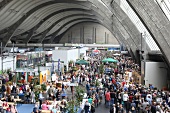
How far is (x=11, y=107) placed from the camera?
50.5 feet

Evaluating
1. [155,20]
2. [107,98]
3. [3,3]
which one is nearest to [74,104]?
[107,98]

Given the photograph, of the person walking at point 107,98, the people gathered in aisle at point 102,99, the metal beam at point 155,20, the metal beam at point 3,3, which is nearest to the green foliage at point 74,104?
the people gathered in aisle at point 102,99

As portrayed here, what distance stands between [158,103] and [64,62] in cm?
1779

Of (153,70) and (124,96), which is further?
(153,70)

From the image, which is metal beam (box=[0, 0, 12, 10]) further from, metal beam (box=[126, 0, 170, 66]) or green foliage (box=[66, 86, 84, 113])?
metal beam (box=[126, 0, 170, 66])

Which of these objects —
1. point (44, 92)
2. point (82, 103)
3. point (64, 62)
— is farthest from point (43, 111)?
point (64, 62)

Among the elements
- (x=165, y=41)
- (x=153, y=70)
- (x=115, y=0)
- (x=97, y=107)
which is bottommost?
(x=97, y=107)

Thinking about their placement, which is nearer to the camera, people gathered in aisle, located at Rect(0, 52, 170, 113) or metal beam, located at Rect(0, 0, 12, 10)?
people gathered in aisle, located at Rect(0, 52, 170, 113)

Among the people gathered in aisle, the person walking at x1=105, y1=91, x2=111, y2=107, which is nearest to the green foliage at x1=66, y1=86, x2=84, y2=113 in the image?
the people gathered in aisle

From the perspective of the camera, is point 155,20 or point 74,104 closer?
point 74,104

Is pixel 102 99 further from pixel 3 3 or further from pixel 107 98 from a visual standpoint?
pixel 3 3

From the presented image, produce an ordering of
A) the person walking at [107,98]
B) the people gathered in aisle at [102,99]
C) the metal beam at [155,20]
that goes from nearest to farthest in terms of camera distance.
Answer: the people gathered in aisle at [102,99], the metal beam at [155,20], the person walking at [107,98]

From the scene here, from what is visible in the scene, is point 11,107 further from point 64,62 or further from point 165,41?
point 64,62

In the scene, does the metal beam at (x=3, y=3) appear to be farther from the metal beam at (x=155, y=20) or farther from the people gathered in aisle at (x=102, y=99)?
the metal beam at (x=155, y=20)
